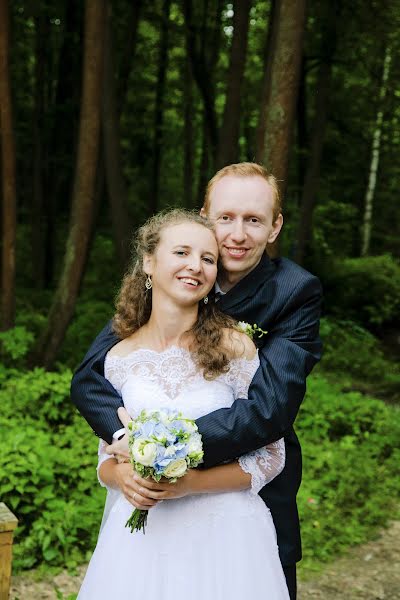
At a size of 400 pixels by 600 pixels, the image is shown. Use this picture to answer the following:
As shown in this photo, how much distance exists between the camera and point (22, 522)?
4.98m

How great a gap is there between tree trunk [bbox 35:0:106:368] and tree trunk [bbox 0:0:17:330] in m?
0.62

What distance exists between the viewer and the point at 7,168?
279 inches

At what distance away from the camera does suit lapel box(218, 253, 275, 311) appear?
254 cm

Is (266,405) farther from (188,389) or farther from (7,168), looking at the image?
(7,168)

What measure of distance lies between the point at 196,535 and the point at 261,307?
797 mm

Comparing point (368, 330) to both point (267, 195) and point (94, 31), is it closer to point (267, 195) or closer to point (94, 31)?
point (94, 31)

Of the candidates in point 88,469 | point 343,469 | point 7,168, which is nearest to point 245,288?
point 88,469

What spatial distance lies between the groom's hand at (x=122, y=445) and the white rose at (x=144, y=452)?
0.83 feet

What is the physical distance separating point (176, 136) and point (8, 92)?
14.9 m

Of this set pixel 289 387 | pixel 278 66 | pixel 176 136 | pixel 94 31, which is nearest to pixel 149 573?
pixel 289 387

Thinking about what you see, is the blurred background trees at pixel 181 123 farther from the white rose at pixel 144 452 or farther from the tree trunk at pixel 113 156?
the white rose at pixel 144 452

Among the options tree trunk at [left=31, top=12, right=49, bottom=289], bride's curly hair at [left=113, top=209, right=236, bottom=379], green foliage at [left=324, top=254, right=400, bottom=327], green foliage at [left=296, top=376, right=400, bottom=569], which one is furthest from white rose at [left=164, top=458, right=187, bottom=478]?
green foliage at [left=324, top=254, right=400, bottom=327]

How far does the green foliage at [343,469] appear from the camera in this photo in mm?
5496

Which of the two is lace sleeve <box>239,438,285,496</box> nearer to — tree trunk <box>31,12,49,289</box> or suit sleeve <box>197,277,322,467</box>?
suit sleeve <box>197,277,322,467</box>
